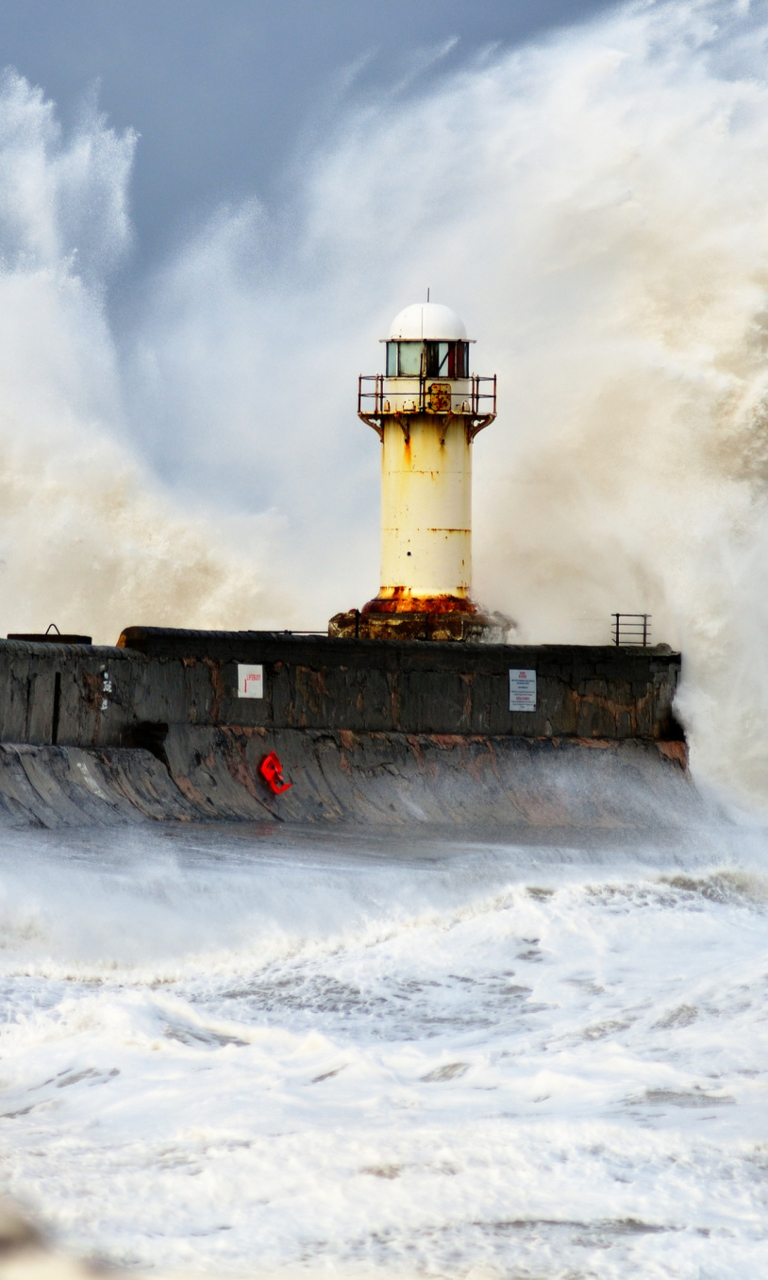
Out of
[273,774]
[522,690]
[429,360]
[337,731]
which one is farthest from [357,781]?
[429,360]

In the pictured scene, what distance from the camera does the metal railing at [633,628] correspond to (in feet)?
65.2

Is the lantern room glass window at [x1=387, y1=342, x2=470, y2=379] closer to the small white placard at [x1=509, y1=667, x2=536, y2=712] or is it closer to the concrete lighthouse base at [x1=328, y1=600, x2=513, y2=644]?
the concrete lighthouse base at [x1=328, y1=600, x2=513, y2=644]

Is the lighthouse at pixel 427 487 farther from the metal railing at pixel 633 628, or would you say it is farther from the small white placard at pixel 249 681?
the small white placard at pixel 249 681

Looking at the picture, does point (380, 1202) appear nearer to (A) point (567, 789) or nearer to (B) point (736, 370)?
(A) point (567, 789)

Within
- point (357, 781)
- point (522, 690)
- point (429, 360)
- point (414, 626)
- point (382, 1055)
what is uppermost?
point (429, 360)

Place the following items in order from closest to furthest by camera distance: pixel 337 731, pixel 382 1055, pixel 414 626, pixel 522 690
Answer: pixel 382 1055 < pixel 337 731 < pixel 522 690 < pixel 414 626

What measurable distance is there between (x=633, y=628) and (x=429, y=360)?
3.93m

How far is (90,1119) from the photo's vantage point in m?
7.17

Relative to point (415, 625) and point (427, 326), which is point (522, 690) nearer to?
point (415, 625)

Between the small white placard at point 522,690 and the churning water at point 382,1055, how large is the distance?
10.9 ft

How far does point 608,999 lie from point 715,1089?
2122 mm

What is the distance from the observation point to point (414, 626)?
20094 millimetres

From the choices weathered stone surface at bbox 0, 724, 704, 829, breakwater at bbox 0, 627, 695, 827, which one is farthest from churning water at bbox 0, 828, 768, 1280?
breakwater at bbox 0, 627, 695, 827

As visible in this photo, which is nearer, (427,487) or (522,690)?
(522,690)
